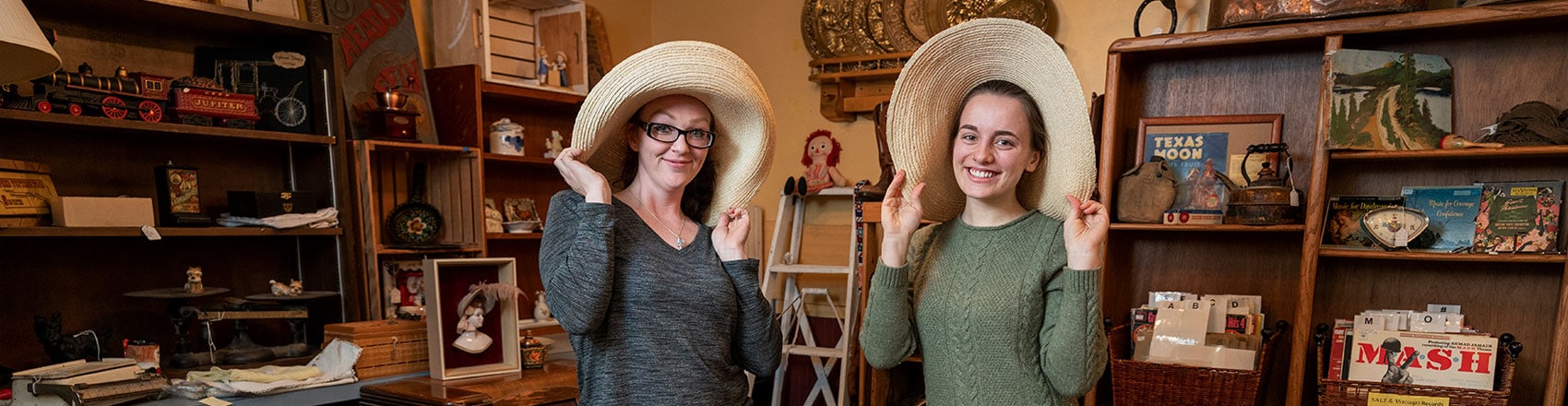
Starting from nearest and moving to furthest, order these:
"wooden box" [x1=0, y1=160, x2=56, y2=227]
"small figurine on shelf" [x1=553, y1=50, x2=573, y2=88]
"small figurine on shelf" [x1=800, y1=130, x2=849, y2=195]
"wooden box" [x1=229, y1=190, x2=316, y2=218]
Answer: "wooden box" [x1=0, y1=160, x2=56, y2=227]
"wooden box" [x1=229, y1=190, x2=316, y2=218]
"small figurine on shelf" [x1=553, y1=50, x2=573, y2=88]
"small figurine on shelf" [x1=800, y1=130, x2=849, y2=195]

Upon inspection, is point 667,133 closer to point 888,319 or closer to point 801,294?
point 888,319

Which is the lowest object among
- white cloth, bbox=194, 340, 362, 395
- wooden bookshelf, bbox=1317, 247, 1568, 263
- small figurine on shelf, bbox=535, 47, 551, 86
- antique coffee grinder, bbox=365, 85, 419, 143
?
white cloth, bbox=194, 340, 362, 395

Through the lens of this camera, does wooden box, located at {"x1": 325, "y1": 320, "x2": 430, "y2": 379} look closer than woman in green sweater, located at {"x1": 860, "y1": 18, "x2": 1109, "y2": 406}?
No

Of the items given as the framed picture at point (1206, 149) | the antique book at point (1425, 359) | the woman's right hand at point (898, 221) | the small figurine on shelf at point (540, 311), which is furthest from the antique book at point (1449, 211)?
the small figurine on shelf at point (540, 311)

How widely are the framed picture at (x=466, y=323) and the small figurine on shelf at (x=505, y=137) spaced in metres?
0.82

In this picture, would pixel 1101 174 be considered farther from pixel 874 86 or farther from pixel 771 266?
pixel 771 266

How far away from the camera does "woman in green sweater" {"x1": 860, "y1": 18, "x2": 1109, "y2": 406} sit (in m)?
1.52

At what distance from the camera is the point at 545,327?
338cm

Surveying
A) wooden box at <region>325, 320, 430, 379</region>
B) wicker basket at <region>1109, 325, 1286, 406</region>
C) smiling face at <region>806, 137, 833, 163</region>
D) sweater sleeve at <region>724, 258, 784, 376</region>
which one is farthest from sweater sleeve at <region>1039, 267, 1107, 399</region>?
smiling face at <region>806, 137, 833, 163</region>

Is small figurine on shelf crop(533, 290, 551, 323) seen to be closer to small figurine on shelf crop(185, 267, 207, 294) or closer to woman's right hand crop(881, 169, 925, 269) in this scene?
small figurine on shelf crop(185, 267, 207, 294)

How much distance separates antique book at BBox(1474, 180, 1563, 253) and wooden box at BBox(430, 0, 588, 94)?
121 inches

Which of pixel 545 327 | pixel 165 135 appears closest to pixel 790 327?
pixel 545 327

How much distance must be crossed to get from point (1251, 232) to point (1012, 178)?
1667 millimetres

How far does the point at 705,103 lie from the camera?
5.50ft
